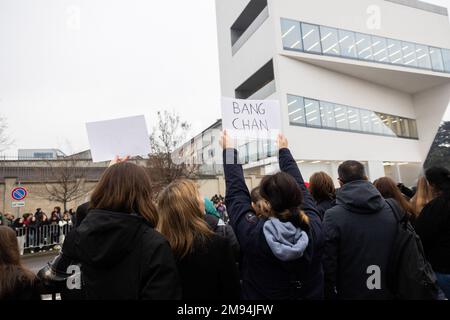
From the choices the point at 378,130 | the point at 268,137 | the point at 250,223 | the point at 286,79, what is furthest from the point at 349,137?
the point at 250,223

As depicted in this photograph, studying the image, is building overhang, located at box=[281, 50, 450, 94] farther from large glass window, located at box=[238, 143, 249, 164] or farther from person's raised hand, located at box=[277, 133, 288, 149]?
person's raised hand, located at box=[277, 133, 288, 149]

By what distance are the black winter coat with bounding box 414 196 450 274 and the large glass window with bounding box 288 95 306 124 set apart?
16580 mm

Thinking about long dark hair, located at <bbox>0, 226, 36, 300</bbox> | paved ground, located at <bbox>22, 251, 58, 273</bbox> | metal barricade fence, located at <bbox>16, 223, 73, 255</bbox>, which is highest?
long dark hair, located at <bbox>0, 226, 36, 300</bbox>

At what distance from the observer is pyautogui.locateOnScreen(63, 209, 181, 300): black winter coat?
5.89ft

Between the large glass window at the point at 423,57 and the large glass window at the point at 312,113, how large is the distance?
10.1m

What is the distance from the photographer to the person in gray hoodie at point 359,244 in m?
2.55

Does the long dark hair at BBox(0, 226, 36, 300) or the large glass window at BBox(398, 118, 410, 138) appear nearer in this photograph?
the long dark hair at BBox(0, 226, 36, 300)

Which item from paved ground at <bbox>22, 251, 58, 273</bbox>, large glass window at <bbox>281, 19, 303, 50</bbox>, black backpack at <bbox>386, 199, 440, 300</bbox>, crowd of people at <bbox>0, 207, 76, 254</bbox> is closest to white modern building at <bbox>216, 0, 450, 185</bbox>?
large glass window at <bbox>281, 19, 303, 50</bbox>

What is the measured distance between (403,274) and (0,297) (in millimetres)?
2871

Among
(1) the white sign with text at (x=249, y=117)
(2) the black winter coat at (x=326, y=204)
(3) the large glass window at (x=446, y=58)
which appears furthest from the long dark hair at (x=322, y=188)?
(3) the large glass window at (x=446, y=58)

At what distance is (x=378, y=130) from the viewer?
2347 cm

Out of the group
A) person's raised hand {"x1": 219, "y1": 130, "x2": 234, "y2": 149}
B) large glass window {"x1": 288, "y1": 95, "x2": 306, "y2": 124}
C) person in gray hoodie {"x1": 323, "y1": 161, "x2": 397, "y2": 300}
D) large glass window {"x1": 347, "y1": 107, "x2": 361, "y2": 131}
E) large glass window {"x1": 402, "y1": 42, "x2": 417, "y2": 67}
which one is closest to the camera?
person in gray hoodie {"x1": 323, "y1": 161, "x2": 397, "y2": 300}

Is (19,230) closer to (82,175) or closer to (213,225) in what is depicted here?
(82,175)

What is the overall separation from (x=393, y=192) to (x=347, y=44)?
20.5 meters
